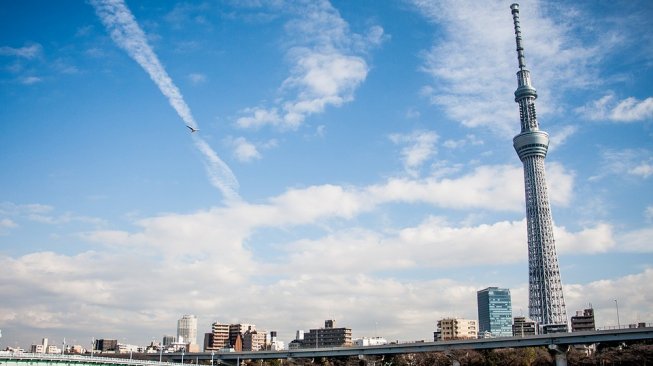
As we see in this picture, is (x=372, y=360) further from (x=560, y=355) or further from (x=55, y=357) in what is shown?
(x=55, y=357)

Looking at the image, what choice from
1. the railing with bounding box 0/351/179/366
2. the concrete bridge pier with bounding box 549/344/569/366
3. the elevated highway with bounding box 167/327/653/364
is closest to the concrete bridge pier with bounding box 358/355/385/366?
the elevated highway with bounding box 167/327/653/364

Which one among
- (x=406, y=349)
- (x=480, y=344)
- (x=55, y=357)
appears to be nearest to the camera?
(x=55, y=357)

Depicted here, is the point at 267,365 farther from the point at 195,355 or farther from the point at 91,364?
the point at 91,364

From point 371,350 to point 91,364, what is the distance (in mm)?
70884

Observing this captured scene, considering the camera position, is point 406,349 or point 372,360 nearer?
point 406,349

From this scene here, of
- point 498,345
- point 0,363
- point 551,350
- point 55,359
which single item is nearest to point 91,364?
point 55,359

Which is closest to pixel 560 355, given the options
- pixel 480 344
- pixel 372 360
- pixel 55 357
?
pixel 480 344

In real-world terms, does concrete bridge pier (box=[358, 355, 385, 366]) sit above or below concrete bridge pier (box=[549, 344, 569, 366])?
below

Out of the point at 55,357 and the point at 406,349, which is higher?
the point at 406,349

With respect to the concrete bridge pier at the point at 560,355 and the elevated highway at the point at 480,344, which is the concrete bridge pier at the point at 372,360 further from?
the concrete bridge pier at the point at 560,355

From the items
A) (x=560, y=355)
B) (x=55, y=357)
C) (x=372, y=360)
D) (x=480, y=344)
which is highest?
(x=480, y=344)

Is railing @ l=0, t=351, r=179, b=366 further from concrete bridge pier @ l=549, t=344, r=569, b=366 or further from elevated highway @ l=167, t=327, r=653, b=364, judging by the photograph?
concrete bridge pier @ l=549, t=344, r=569, b=366

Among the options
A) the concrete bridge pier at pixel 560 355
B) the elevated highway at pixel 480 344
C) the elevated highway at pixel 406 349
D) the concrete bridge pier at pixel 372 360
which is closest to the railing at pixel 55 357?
the elevated highway at pixel 406 349

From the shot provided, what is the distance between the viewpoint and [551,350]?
4948 inches
